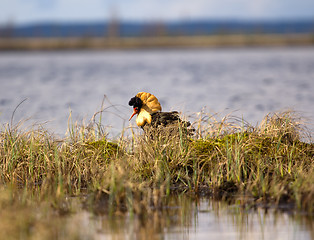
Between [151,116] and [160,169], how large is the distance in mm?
1228

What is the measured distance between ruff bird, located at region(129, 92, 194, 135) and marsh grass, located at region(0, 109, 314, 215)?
7.5 inches

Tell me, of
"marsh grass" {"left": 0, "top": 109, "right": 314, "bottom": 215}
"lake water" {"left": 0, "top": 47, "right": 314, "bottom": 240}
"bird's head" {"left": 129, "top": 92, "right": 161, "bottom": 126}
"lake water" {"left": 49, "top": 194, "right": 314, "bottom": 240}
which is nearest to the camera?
"lake water" {"left": 49, "top": 194, "right": 314, "bottom": 240}

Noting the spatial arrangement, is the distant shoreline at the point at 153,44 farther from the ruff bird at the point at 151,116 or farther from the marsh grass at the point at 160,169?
the marsh grass at the point at 160,169

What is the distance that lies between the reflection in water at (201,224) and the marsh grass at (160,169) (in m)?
0.20

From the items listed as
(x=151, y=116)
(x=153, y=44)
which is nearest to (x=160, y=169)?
(x=151, y=116)

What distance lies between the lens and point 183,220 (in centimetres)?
567

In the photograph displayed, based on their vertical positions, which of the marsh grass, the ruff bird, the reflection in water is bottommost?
the reflection in water

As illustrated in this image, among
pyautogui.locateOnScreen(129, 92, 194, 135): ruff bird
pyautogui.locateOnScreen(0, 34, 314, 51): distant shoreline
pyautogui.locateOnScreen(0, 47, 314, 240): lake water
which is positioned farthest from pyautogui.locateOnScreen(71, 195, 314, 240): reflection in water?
pyautogui.locateOnScreen(0, 34, 314, 51): distant shoreline

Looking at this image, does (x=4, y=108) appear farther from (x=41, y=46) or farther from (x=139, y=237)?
(x=41, y=46)

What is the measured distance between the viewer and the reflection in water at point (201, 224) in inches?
201

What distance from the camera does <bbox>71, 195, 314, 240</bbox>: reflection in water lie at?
5117mm

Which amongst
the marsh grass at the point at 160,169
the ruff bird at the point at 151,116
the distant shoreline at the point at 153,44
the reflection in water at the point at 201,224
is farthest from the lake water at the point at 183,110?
the distant shoreline at the point at 153,44

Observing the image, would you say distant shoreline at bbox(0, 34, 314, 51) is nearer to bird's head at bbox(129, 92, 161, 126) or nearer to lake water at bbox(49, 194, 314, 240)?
bird's head at bbox(129, 92, 161, 126)

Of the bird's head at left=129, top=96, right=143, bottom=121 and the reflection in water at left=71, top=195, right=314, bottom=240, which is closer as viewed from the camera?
the reflection in water at left=71, top=195, right=314, bottom=240
